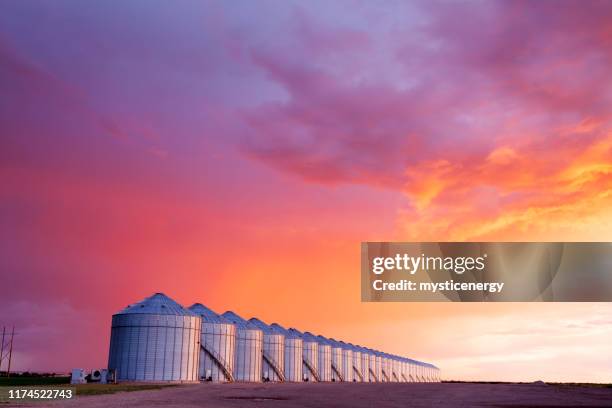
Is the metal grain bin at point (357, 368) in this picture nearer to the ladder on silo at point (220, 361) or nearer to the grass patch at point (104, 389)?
the ladder on silo at point (220, 361)

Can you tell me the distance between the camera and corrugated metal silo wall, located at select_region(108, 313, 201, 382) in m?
73.9

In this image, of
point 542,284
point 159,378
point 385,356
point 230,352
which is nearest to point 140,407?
point 542,284

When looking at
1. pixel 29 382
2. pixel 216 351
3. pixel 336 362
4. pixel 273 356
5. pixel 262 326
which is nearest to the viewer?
pixel 29 382

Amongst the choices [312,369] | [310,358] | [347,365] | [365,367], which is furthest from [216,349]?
[365,367]

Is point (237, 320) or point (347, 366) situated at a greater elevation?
point (237, 320)

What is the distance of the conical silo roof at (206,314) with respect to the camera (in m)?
90.7

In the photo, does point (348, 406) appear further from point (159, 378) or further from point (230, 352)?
point (230, 352)

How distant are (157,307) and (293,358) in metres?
48.0

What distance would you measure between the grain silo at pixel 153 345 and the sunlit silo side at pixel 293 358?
41.8 m

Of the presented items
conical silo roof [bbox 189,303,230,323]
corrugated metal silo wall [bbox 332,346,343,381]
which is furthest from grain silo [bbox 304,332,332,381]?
conical silo roof [bbox 189,303,230,323]

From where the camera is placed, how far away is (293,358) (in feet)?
391

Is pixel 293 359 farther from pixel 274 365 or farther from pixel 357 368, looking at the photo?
pixel 357 368

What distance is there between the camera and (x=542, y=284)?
5138 cm

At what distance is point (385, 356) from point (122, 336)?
13328 cm
